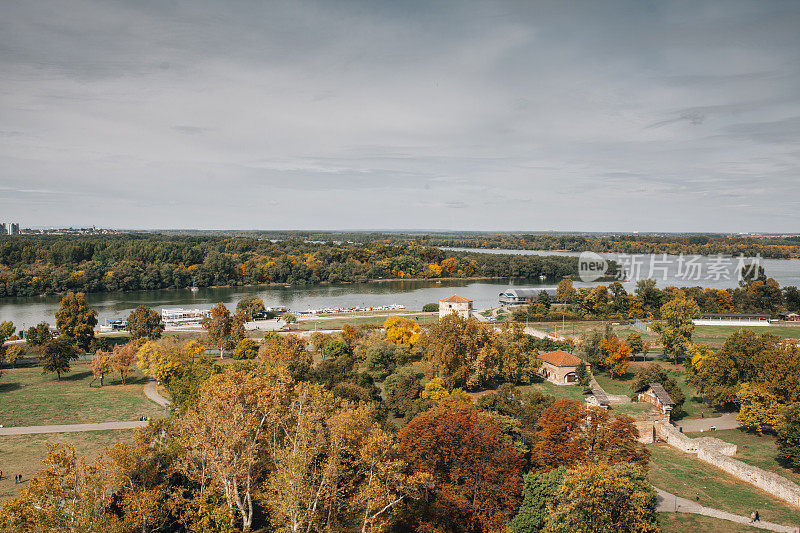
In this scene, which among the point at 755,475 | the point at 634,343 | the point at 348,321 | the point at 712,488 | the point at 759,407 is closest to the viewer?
the point at 712,488

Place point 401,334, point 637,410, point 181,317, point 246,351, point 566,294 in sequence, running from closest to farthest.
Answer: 1. point 637,410
2. point 246,351
3. point 401,334
4. point 181,317
5. point 566,294

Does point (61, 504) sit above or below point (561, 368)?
above

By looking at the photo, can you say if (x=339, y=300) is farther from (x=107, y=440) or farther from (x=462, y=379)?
(x=107, y=440)

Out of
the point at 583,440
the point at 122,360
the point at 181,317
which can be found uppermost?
the point at 583,440

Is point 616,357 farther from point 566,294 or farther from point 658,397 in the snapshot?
point 566,294

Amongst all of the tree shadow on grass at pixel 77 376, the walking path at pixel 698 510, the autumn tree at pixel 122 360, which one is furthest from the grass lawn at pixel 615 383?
the tree shadow on grass at pixel 77 376

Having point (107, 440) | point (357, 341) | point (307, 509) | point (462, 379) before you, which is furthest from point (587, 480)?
point (357, 341)

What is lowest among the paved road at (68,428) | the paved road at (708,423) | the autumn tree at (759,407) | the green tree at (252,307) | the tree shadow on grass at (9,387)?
the tree shadow on grass at (9,387)

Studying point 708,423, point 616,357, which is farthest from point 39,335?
point 708,423

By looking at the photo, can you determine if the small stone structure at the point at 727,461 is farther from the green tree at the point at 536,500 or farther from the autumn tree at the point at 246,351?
the autumn tree at the point at 246,351
